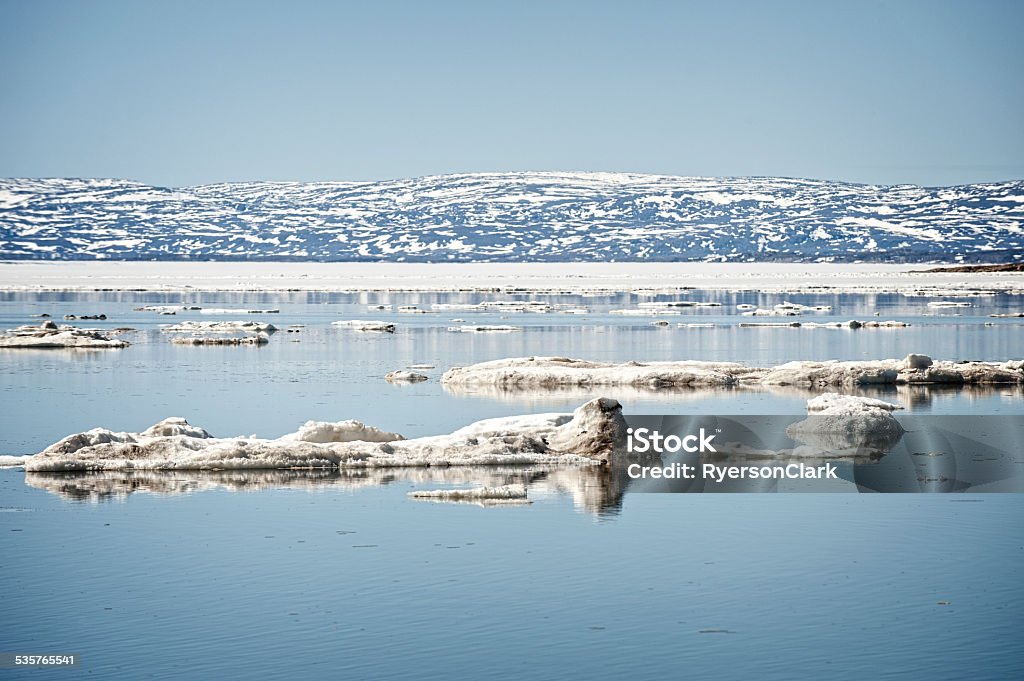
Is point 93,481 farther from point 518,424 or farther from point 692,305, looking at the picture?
point 692,305

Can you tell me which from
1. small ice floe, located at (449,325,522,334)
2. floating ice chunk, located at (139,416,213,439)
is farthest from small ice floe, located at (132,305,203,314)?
floating ice chunk, located at (139,416,213,439)

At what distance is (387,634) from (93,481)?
4.74 metres

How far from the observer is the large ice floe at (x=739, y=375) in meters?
18.7

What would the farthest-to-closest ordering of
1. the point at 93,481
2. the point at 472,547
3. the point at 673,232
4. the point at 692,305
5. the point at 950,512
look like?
1. the point at 673,232
2. the point at 692,305
3. the point at 93,481
4. the point at 950,512
5. the point at 472,547

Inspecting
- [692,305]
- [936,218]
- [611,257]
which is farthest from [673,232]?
[692,305]

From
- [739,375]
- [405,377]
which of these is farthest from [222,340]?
[739,375]

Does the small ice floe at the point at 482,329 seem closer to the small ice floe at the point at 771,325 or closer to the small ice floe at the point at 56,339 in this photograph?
the small ice floe at the point at 771,325

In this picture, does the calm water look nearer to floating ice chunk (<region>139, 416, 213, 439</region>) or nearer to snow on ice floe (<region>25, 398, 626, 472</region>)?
snow on ice floe (<region>25, 398, 626, 472</region>)

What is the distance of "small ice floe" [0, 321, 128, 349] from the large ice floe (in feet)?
31.3

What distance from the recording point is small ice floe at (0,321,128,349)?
26172mm

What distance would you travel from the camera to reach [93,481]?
11.3 m

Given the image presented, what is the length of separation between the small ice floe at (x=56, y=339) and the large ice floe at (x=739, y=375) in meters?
9.54

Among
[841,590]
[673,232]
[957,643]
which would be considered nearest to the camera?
[957,643]

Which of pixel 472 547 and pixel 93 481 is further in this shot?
pixel 93 481
